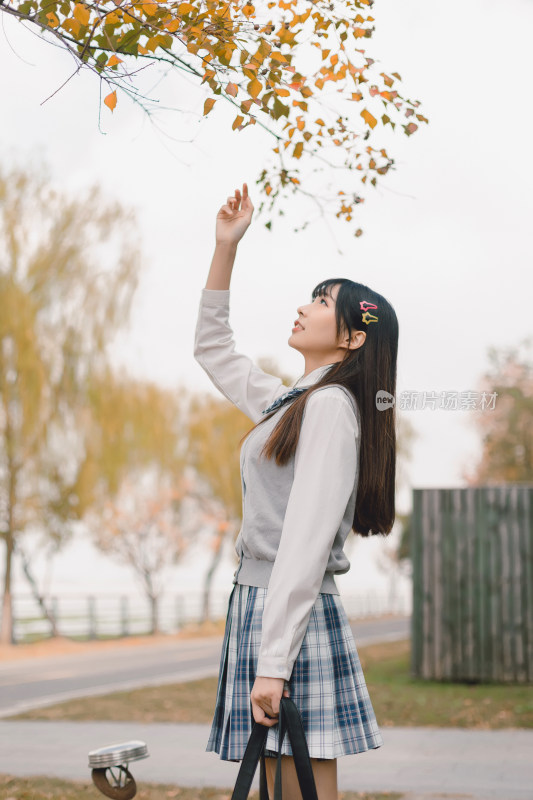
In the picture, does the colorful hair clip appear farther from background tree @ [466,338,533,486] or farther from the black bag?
background tree @ [466,338,533,486]

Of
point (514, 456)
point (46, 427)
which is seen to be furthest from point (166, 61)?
point (514, 456)

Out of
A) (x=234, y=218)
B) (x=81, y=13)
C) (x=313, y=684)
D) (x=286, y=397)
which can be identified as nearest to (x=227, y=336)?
(x=234, y=218)

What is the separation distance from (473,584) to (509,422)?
434 inches

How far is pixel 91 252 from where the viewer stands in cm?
1931

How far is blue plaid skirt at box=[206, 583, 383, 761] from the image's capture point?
2.41 metres

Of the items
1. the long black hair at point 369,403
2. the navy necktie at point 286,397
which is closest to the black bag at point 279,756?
the long black hair at point 369,403

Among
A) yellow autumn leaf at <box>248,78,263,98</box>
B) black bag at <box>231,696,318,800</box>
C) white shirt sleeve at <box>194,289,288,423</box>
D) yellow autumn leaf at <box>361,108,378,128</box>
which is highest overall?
yellow autumn leaf at <box>361,108,378,128</box>

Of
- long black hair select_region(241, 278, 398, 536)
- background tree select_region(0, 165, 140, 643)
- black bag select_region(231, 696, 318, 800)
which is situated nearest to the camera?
black bag select_region(231, 696, 318, 800)

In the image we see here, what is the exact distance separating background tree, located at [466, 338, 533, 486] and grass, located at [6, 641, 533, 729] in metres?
10.4

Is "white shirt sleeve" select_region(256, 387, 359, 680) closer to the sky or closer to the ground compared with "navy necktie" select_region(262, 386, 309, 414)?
closer to the ground

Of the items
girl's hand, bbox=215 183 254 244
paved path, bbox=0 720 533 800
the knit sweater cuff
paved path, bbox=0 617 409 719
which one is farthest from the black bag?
paved path, bbox=0 617 409 719

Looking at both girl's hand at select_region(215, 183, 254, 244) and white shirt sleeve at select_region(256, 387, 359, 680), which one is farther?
girl's hand at select_region(215, 183, 254, 244)

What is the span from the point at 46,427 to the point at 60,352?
1496 millimetres

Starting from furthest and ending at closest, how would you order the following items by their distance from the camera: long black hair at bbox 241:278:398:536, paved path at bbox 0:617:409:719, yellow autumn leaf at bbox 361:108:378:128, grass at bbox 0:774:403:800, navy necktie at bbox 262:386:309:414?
1. paved path at bbox 0:617:409:719
2. grass at bbox 0:774:403:800
3. yellow autumn leaf at bbox 361:108:378:128
4. navy necktie at bbox 262:386:309:414
5. long black hair at bbox 241:278:398:536
